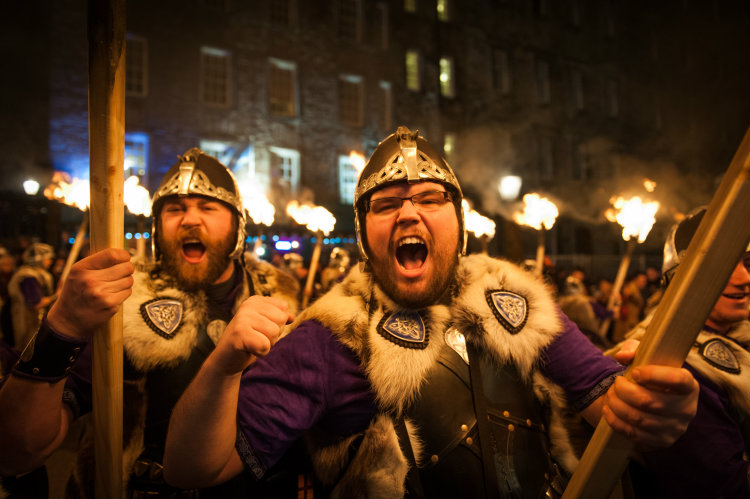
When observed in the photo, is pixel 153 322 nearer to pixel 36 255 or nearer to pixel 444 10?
pixel 36 255

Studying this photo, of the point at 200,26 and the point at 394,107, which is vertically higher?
the point at 200,26

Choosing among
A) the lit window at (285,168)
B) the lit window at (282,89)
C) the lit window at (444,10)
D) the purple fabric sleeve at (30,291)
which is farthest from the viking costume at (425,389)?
the lit window at (444,10)

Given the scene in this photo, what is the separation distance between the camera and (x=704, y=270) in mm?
1013

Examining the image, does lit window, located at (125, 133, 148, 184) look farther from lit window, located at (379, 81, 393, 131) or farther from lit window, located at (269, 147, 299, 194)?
lit window, located at (379, 81, 393, 131)

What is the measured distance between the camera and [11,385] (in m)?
1.48

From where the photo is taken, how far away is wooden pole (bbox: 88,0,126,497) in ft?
4.11

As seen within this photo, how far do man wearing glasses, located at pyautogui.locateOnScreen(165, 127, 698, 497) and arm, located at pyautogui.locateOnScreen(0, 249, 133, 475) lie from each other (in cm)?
40

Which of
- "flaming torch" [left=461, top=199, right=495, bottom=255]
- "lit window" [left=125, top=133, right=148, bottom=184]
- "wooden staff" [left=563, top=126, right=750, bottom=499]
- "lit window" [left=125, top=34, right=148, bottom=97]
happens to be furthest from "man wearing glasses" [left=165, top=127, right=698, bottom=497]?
"lit window" [left=125, top=34, right=148, bottom=97]

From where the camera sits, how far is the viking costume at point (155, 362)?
223 centimetres

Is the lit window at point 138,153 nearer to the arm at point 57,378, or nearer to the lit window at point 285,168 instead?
the lit window at point 285,168

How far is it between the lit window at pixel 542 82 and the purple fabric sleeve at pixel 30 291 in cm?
2507

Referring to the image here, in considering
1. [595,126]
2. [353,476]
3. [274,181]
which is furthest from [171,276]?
[595,126]

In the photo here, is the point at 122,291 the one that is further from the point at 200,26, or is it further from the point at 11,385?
the point at 200,26

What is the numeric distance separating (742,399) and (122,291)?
2.95 metres
